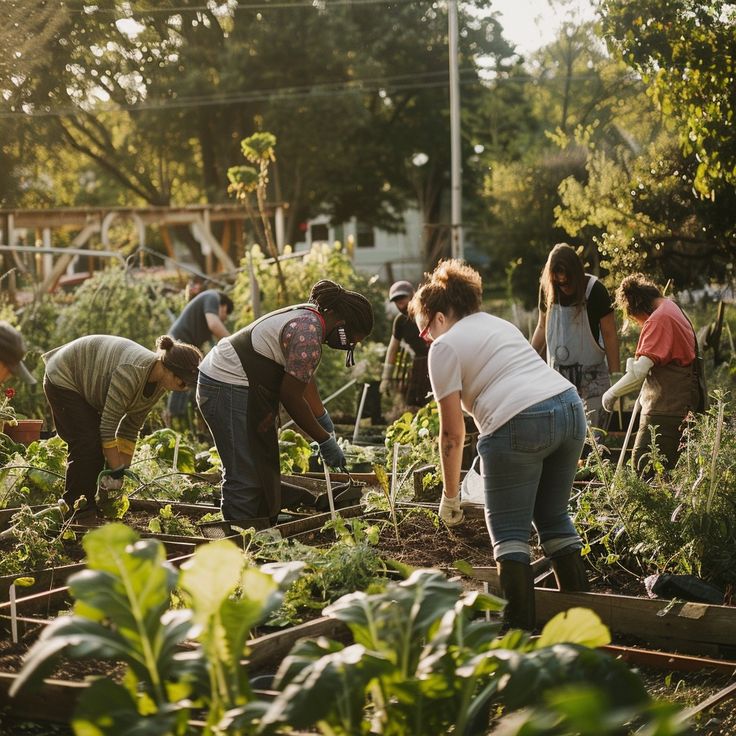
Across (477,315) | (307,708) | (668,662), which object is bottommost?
(668,662)

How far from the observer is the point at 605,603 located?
161 inches

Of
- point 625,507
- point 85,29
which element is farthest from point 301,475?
point 85,29

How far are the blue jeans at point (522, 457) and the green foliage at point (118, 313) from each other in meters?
7.75

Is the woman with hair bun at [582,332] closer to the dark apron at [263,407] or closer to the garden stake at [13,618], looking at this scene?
the dark apron at [263,407]

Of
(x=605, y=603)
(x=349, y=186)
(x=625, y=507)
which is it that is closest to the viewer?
(x=605, y=603)

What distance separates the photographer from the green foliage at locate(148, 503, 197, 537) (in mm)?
5336

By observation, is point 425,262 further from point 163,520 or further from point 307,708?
point 307,708

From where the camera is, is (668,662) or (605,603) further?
(605,603)

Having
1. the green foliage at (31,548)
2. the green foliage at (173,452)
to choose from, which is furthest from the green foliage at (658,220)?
the green foliage at (31,548)

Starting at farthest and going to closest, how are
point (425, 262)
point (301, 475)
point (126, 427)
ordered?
point (425, 262), point (301, 475), point (126, 427)

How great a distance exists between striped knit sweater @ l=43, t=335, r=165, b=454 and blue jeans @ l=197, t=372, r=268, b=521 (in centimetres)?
31

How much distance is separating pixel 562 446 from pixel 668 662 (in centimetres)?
82

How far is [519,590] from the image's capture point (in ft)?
12.4

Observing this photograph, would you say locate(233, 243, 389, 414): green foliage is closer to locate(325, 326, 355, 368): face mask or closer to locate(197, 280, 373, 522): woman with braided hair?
locate(197, 280, 373, 522): woman with braided hair
